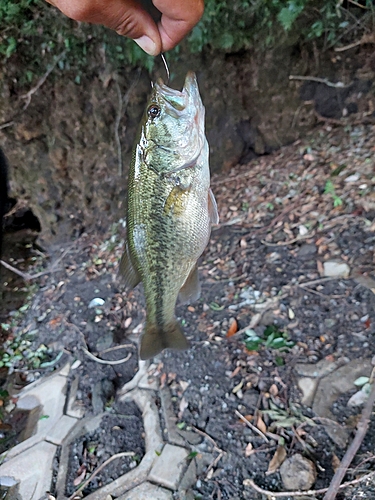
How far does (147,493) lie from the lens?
2.31m

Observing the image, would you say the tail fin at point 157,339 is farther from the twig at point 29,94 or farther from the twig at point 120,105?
the twig at point 29,94

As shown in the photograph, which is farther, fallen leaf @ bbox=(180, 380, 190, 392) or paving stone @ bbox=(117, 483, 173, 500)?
fallen leaf @ bbox=(180, 380, 190, 392)

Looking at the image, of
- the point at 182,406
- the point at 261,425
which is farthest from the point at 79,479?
the point at 261,425

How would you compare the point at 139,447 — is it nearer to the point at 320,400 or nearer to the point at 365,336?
the point at 320,400

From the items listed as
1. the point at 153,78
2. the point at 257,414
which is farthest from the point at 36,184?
the point at 257,414

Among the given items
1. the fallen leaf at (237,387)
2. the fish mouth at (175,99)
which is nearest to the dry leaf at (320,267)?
the fallen leaf at (237,387)

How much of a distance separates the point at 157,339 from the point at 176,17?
1.39 metres

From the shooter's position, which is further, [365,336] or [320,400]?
[365,336]

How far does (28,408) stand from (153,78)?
3.42 metres

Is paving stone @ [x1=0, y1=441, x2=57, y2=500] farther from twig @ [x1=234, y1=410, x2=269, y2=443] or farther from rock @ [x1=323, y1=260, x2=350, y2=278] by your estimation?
rock @ [x1=323, y1=260, x2=350, y2=278]

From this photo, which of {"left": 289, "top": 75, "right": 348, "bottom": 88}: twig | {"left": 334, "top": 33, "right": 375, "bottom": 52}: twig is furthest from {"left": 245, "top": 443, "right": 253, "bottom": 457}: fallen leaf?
{"left": 334, "top": 33, "right": 375, "bottom": 52}: twig

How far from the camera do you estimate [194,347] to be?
3.04m

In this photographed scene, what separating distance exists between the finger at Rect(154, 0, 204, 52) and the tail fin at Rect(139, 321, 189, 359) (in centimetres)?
126

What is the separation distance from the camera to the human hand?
5.13 feet
